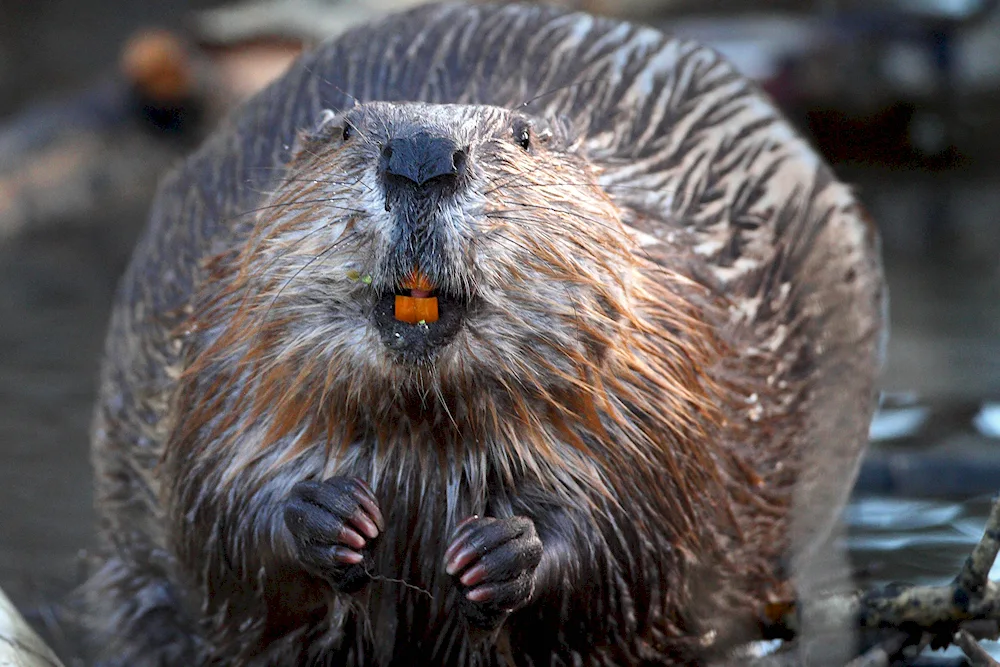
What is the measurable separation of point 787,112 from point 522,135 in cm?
570

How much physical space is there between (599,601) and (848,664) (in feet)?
1.63

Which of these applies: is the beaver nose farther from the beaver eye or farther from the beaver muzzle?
the beaver eye

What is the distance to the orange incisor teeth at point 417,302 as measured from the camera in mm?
2247

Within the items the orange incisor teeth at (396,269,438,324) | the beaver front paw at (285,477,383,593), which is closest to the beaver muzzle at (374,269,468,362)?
the orange incisor teeth at (396,269,438,324)

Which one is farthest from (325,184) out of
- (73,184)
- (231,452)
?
(73,184)

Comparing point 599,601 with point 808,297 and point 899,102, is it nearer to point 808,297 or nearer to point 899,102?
point 808,297

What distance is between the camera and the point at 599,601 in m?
2.75

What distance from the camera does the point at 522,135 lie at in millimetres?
2586

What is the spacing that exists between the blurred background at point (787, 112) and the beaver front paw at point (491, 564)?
8.26 ft

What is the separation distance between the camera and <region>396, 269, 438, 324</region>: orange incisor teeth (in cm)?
225

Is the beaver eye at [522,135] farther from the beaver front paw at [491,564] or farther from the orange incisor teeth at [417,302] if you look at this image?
the beaver front paw at [491,564]

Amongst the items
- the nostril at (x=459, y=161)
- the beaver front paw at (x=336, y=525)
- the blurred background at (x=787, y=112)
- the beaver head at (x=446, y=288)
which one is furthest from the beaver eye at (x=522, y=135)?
the blurred background at (x=787, y=112)

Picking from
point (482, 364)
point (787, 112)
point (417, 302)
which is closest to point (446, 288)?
point (417, 302)

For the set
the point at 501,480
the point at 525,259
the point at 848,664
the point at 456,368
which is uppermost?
the point at 525,259
